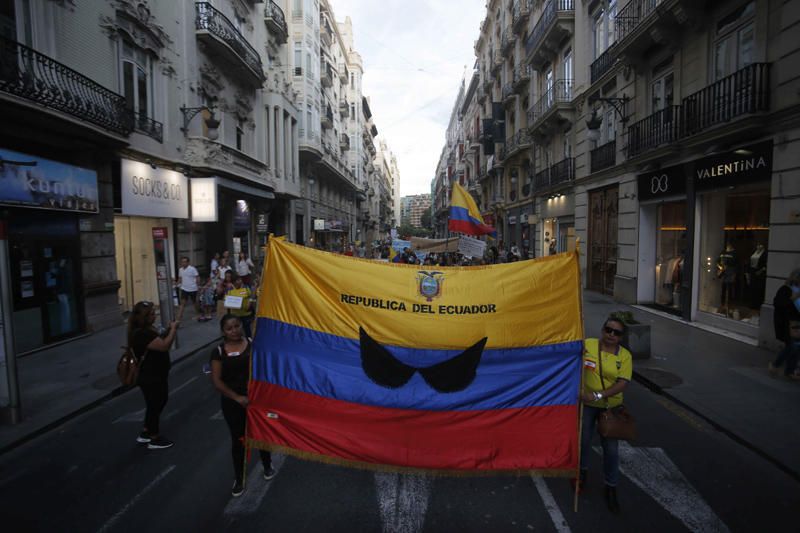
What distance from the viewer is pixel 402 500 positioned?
13.4 ft

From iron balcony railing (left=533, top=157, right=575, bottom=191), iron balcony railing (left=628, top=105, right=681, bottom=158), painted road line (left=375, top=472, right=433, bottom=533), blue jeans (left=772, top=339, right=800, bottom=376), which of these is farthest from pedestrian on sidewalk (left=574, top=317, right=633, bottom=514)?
iron balcony railing (left=533, top=157, right=575, bottom=191)

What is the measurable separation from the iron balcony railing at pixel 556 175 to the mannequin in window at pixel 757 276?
10.1 meters

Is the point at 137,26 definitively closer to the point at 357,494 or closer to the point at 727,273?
the point at 357,494

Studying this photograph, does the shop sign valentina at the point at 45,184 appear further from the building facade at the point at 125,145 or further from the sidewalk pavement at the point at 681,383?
the sidewalk pavement at the point at 681,383

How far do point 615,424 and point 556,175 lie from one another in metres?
19.6

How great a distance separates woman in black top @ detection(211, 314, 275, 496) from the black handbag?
3268 mm

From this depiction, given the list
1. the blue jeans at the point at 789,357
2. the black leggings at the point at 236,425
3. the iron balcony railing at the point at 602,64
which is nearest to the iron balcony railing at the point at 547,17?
the iron balcony railing at the point at 602,64

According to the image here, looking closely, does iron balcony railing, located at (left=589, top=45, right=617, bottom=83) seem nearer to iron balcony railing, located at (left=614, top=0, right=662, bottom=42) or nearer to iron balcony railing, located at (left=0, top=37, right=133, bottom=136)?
iron balcony railing, located at (left=614, top=0, right=662, bottom=42)

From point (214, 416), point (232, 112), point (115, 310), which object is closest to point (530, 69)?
point (232, 112)

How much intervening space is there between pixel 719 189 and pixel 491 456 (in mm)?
11161

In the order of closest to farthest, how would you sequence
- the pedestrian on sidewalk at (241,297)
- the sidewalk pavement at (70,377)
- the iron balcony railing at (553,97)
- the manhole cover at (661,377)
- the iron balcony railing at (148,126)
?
the sidewalk pavement at (70,377)
the manhole cover at (661,377)
the pedestrian on sidewalk at (241,297)
the iron balcony railing at (148,126)
the iron balcony railing at (553,97)

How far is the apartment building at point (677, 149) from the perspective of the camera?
934 centimetres

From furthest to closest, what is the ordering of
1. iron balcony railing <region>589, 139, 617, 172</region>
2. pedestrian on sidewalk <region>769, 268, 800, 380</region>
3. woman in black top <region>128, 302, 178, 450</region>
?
1. iron balcony railing <region>589, 139, 617, 172</region>
2. pedestrian on sidewalk <region>769, 268, 800, 380</region>
3. woman in black top <region>128, 302, 178, 450</region>

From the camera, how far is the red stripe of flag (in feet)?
12.6
